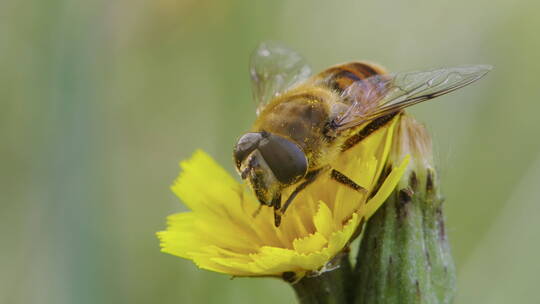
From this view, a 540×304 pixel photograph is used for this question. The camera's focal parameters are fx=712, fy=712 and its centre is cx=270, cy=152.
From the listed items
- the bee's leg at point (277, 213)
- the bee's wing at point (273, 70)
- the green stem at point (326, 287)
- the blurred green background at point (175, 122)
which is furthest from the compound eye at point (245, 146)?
the bee's wing at point (273, 70)

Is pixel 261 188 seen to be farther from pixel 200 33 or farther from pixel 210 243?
pixel 200 33

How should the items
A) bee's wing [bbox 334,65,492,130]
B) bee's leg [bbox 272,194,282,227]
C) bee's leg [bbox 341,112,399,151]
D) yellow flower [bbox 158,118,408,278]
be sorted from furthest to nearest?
1. bee's leg [bbox 341,112,399,151]
2. bee's wing [bbox 334,65,492,130]
3. bee's leg [bbox 272,194,282,227]
4. yellow flower [bbox 158,118,408,278]

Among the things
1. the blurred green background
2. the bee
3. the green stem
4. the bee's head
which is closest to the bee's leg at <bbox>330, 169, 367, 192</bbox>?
the bee

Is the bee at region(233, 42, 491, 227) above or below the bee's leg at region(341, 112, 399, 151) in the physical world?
above

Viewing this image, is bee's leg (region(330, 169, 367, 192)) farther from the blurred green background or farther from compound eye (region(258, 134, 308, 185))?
the blurred green background

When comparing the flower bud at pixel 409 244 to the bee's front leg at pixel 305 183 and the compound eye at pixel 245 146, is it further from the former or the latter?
the compound eye at pixel 245 146

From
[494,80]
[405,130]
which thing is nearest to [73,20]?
[405,130]
